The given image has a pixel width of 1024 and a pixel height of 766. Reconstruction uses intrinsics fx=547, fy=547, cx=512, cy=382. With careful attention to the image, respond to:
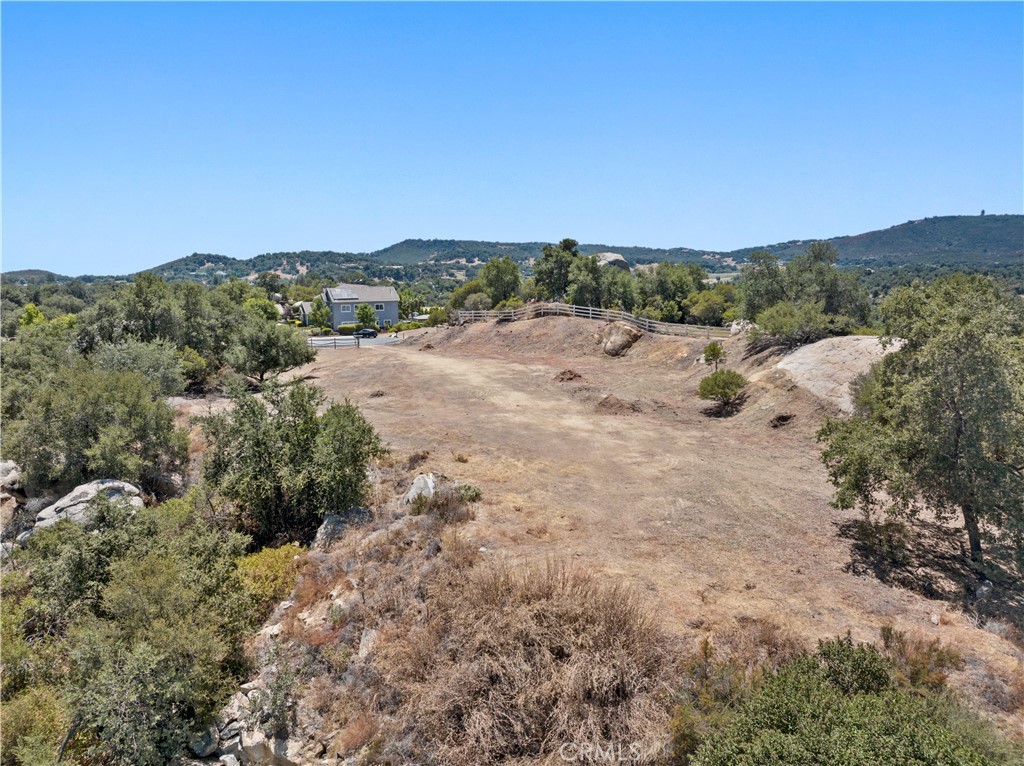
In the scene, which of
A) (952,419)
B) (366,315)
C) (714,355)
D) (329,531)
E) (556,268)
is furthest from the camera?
(366,315)

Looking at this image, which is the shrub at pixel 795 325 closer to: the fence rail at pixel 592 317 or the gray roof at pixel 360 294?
Answer: the fence rail at pixel 592 317

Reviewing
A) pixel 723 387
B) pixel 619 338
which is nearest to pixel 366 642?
pixel 723 387

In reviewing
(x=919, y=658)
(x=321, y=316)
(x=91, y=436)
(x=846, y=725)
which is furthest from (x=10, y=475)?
(x=321, y=316)

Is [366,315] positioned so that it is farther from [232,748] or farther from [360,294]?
[232,748]

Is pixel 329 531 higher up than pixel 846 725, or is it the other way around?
pixel 846 725

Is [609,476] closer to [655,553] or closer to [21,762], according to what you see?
[655,553]

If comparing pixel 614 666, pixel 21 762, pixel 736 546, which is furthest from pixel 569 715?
pixel 21 762

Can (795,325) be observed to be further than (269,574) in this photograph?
Yes

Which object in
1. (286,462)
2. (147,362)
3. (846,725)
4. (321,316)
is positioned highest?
(321,316)

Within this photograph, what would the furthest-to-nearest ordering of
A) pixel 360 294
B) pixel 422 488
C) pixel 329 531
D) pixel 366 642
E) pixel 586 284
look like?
pixel 360 294, pixel 586 284, pixel 422 488, pixel 329 531, pixel 366 642
